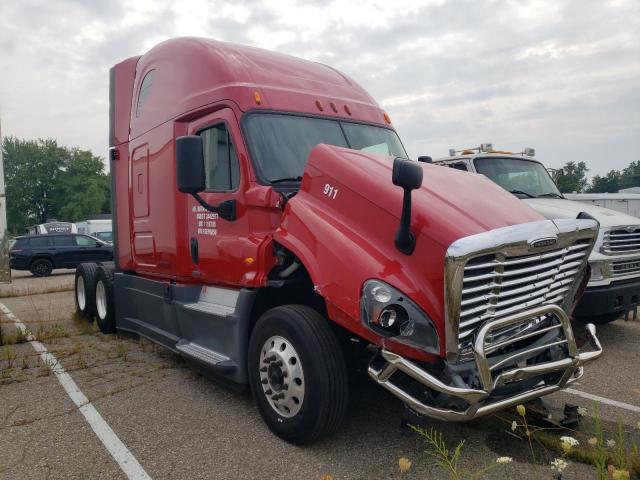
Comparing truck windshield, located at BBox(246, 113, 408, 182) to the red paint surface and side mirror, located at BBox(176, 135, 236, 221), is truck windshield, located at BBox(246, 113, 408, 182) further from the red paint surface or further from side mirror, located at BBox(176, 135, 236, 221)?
side mirror, located at BBox(176, 135, 236, 221)

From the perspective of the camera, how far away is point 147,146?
232 inches

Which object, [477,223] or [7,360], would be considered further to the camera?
[7,360]

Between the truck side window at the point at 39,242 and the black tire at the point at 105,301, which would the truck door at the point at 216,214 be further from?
the truck side window at the point at 39,242

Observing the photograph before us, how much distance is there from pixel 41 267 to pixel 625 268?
20.1 m

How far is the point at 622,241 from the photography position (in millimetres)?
6133

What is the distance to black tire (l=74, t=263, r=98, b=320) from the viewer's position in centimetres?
806

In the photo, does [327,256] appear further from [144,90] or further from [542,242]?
[144,90]

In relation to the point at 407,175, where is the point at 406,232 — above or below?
below

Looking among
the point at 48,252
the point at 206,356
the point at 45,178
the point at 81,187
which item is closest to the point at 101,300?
the point at 206,356

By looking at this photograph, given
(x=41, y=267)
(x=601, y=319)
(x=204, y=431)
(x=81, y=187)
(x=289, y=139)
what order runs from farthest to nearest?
(x=81, y=187), (x=41, y=267), (x=601, y=319), (x=289, y=139), (x=204, y=431)

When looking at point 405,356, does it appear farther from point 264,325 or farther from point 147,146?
point 147,146

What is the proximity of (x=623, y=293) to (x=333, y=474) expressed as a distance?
417 centimetres

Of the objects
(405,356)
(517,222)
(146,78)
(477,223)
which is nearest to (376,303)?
(405,356)

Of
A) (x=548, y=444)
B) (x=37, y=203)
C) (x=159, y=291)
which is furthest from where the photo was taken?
(x=37, y=203)
